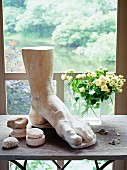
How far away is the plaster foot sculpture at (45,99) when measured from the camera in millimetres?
1605

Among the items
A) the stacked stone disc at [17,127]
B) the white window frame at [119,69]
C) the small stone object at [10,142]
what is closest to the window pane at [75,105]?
the white window frame at [119,69]

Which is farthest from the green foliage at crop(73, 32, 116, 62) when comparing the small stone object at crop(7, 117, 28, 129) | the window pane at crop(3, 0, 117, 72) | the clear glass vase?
the small stone object at crop(7, 117, 28, 129)

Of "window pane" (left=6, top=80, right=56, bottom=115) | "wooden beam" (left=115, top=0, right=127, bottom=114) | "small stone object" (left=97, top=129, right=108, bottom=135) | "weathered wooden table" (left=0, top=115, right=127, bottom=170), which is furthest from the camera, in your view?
"window pane" (left=6, top=80, right=56, bottom=115)

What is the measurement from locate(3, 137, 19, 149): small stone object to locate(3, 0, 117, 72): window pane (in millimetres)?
789

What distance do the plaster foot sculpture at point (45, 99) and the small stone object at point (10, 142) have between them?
0.23m

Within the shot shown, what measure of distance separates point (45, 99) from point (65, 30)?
2.21 ft

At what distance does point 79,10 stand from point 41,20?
281 millimetres

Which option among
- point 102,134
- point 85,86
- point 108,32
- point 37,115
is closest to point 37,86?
point 37,115

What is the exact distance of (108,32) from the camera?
218 centimetres

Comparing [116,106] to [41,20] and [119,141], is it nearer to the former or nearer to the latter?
[119,141]

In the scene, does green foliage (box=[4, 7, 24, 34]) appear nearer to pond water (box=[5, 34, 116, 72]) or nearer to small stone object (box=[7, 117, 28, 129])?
pond water (box=[5, 34, 116, 72])

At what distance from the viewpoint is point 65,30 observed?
2176mm

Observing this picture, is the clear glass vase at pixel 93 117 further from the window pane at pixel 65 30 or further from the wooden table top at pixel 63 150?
the window pane at pixel 65 30

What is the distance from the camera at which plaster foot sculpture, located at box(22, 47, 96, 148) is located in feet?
5.27
